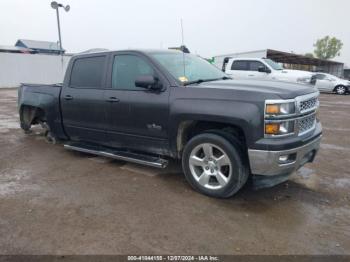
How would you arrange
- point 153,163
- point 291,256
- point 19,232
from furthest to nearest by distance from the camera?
point 153,163 → point 19,232 → point 291,256

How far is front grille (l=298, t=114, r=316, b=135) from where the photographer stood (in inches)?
146

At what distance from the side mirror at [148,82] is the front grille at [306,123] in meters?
1.83

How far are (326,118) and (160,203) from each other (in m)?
8.18

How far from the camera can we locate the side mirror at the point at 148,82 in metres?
4.11

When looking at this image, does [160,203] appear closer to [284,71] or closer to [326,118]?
[326,118]

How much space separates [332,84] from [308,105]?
66.1 feet

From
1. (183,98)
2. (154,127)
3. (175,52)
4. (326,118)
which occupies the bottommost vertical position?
(326,118)

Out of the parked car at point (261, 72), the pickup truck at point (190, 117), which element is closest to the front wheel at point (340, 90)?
the parked car at point (261, 72)

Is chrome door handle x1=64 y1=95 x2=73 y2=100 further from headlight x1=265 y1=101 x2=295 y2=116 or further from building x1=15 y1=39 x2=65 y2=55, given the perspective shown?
building x1=15 y1=39 x2=65 y2=55

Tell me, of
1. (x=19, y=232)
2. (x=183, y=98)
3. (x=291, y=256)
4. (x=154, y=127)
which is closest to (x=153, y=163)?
(x=154, y=127)

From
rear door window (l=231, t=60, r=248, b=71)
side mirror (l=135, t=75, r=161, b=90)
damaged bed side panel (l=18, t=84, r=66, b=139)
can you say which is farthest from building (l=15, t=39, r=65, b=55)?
side mirror (l=135, t=75, r=161, b=90)

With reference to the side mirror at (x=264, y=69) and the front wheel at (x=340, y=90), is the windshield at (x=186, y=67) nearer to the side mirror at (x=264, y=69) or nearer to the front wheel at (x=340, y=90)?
the side mirror at (x=264, y=69)

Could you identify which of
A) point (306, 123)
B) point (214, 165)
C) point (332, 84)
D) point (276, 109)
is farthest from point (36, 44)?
point (276, 109)

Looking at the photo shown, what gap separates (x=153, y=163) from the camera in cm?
434
